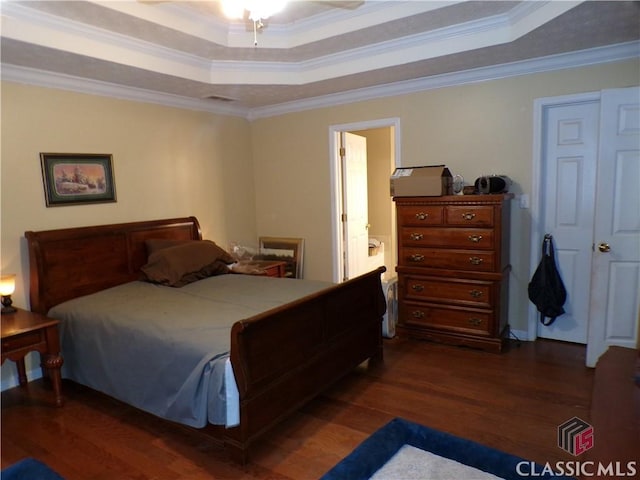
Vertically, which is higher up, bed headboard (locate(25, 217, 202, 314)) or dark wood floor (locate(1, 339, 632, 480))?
bed headboard (locate(25, 217, 202, 314))

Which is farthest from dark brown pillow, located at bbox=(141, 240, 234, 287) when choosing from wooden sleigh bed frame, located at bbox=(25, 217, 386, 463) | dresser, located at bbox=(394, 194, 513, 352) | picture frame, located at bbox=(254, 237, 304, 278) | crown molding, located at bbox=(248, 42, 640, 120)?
crown molding, located at bbox=(248, 42, 640, 120)

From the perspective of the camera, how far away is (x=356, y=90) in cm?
433

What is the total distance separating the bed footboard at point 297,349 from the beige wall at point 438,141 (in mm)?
1401

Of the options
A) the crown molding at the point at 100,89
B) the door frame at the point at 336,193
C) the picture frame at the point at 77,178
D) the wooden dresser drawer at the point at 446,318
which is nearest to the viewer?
the crown molding at the point at 100,89

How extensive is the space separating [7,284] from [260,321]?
6.54 feet

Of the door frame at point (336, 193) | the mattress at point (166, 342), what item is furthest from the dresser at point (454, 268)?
the door frame at point (336, 193)

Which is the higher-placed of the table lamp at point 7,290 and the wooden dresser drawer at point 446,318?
the table lamp at point 7,290

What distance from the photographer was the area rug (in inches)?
85.0

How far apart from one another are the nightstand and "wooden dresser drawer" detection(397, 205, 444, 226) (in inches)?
57.8

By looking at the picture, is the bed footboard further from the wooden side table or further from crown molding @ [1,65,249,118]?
crown molding @ [1,65,249,118]

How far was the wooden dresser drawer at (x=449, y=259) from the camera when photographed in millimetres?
3523

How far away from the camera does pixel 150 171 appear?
4113mm

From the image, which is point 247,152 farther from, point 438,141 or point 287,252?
point 438,141

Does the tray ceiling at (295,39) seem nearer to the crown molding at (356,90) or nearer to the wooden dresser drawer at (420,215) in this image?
the crown molding at (356,90)
